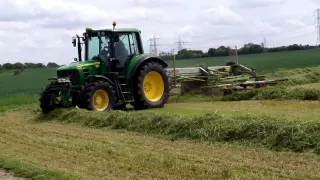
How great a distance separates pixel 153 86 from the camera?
1529 centimetres

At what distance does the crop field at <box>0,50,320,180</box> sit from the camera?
6.52m

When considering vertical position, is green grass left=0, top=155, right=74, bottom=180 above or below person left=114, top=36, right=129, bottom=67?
below

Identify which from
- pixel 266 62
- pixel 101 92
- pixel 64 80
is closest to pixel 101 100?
pixel 101 92

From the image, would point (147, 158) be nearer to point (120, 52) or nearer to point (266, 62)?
point (120, 52)

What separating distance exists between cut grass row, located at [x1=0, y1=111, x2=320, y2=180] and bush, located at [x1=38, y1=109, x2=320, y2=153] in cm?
32

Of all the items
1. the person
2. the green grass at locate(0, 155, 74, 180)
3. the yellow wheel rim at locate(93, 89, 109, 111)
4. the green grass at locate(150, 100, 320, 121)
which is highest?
the person

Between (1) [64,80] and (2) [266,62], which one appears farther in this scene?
(2) [266,62]

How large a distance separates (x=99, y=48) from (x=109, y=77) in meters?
0.95

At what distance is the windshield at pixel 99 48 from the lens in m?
14.3

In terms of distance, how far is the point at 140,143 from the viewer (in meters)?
8.74

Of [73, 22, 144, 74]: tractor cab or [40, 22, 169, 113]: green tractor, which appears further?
[73, 22, 144, 74]: tractor cab

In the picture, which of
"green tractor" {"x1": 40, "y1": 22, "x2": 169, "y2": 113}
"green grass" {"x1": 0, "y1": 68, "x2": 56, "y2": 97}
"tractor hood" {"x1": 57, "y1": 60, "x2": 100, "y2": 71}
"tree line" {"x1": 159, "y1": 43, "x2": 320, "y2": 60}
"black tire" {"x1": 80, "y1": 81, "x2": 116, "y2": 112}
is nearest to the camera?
"black tire" {"x1": 80, "y1": 81, "x2": 116, "y2": 112}

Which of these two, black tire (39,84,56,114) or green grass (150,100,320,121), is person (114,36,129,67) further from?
black tire (39,84,56,114)

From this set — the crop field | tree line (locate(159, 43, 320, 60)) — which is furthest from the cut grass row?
tree line (locate(159, 43, 320, 60))
